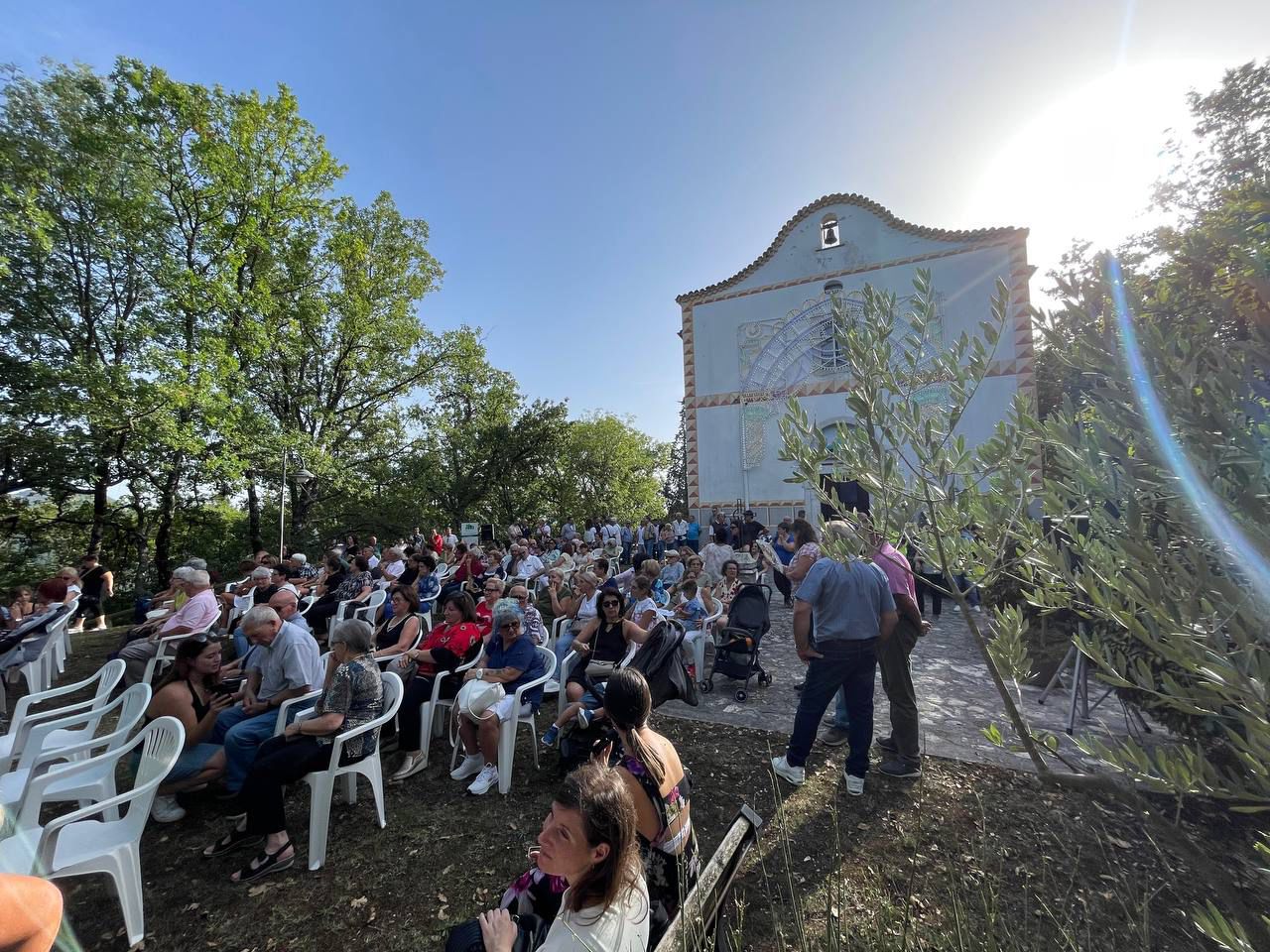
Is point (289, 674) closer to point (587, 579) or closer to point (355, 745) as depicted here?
point (355, 745)

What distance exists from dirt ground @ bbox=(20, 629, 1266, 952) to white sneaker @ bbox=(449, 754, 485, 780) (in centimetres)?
12

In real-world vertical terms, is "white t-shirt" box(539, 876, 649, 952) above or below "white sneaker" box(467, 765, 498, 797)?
above

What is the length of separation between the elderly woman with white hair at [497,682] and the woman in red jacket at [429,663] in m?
0.22

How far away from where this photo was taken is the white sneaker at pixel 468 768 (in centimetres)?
406

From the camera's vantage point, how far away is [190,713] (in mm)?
3555

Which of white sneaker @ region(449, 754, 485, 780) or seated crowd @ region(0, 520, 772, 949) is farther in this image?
white sneaker @ region(449, 754, 485, 780)

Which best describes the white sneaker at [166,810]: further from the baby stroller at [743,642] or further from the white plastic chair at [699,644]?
the baby stroller at [743,642]

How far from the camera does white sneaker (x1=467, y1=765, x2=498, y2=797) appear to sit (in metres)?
3.80

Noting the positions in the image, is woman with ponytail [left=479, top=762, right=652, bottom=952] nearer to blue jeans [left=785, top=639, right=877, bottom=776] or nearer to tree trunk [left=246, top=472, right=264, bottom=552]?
blue jeans [left=785, top=639, right=877, bottom=776]

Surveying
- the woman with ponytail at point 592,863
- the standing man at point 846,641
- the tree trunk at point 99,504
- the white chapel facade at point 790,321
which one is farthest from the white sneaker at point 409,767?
the tree trunk at point 99,504

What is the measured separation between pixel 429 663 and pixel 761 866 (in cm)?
326

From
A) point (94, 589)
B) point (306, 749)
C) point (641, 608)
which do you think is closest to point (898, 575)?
point (641, 608)

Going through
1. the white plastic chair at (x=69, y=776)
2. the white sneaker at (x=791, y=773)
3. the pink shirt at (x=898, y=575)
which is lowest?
the white sneaker at (x=791, y=773)

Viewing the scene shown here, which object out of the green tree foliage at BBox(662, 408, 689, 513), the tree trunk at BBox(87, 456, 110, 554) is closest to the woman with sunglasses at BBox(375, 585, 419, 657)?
the tree trunk at BBox(87, 456, 110, 554)
